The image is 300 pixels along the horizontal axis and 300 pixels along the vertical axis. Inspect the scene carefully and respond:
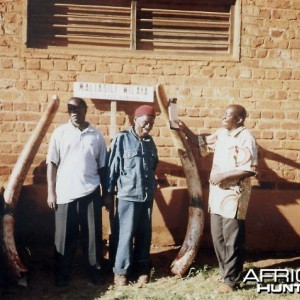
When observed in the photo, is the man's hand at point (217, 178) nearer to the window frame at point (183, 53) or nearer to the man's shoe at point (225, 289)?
A: the man's shoe at point (225, 289)

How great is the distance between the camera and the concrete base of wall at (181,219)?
4.82m

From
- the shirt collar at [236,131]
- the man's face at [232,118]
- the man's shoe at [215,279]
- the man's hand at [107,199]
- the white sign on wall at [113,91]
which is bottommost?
the man's shoe at [215,279]

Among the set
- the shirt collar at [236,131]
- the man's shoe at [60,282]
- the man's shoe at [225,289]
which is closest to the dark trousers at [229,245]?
the man's shoe at [225,289]

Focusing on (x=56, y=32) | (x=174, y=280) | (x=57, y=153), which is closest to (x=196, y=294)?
(x=174, y=280)

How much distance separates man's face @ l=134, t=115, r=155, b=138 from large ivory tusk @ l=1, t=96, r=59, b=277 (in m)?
1.00

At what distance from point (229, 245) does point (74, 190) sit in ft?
5.37

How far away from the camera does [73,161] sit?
4055 mm

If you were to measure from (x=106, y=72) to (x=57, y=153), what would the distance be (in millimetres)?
1366

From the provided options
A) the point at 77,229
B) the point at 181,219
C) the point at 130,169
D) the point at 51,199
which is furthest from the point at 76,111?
the point at 181,219

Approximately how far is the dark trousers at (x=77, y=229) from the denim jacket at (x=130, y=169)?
25 centimetres

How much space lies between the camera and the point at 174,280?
4.31 metres

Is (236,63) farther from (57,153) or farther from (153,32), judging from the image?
(57,153)

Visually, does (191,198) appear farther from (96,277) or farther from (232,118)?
(96,277)

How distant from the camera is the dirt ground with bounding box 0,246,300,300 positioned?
3918mm
